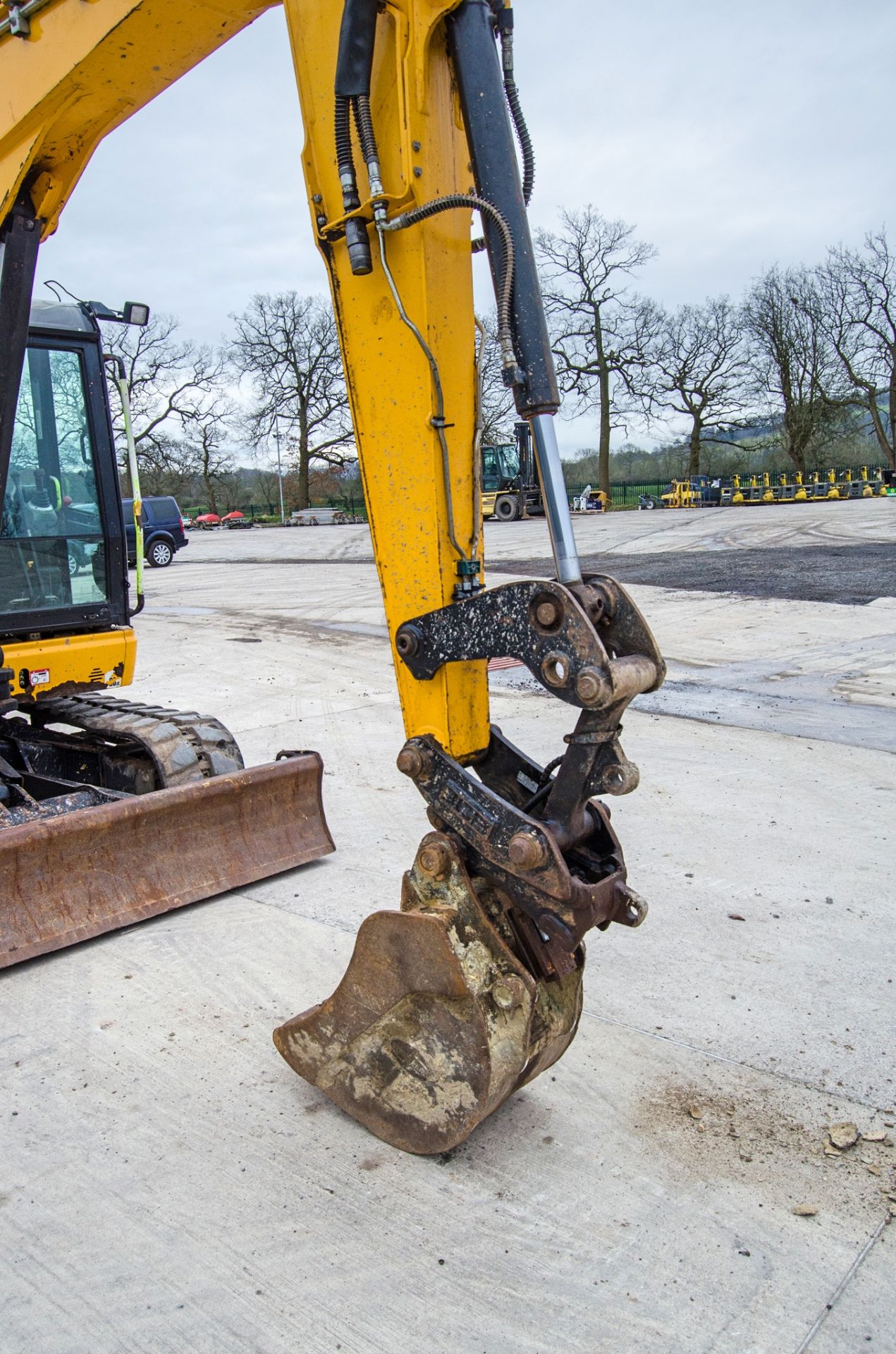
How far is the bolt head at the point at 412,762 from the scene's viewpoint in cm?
260

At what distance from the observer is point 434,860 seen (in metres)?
2.55

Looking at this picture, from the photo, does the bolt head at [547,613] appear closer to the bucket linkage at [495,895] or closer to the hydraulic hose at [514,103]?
the bucket linkage at [495,895]

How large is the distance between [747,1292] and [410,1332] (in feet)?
2.36

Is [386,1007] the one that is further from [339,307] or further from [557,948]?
[339,307]

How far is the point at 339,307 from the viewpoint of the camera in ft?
8.80

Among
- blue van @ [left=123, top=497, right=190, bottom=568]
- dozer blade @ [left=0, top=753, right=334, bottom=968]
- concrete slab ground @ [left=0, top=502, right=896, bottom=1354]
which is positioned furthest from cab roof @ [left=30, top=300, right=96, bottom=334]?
blue van @ [left=123, top=497, right=190, bottom=568]

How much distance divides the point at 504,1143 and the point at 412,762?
105 cm

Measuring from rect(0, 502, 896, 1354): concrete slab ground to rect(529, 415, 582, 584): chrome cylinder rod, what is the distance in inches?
59.6

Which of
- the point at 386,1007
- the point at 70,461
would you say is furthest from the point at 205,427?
→ the point at 386,1007

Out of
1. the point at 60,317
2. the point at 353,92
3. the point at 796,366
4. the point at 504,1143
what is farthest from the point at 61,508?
the point at 796,366

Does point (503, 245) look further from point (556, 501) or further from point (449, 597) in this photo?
point (449, 597)

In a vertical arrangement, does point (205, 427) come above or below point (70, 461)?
above

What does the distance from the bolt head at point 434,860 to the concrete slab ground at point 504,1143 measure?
30.3 inches

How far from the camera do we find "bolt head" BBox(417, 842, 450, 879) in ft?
8.34
